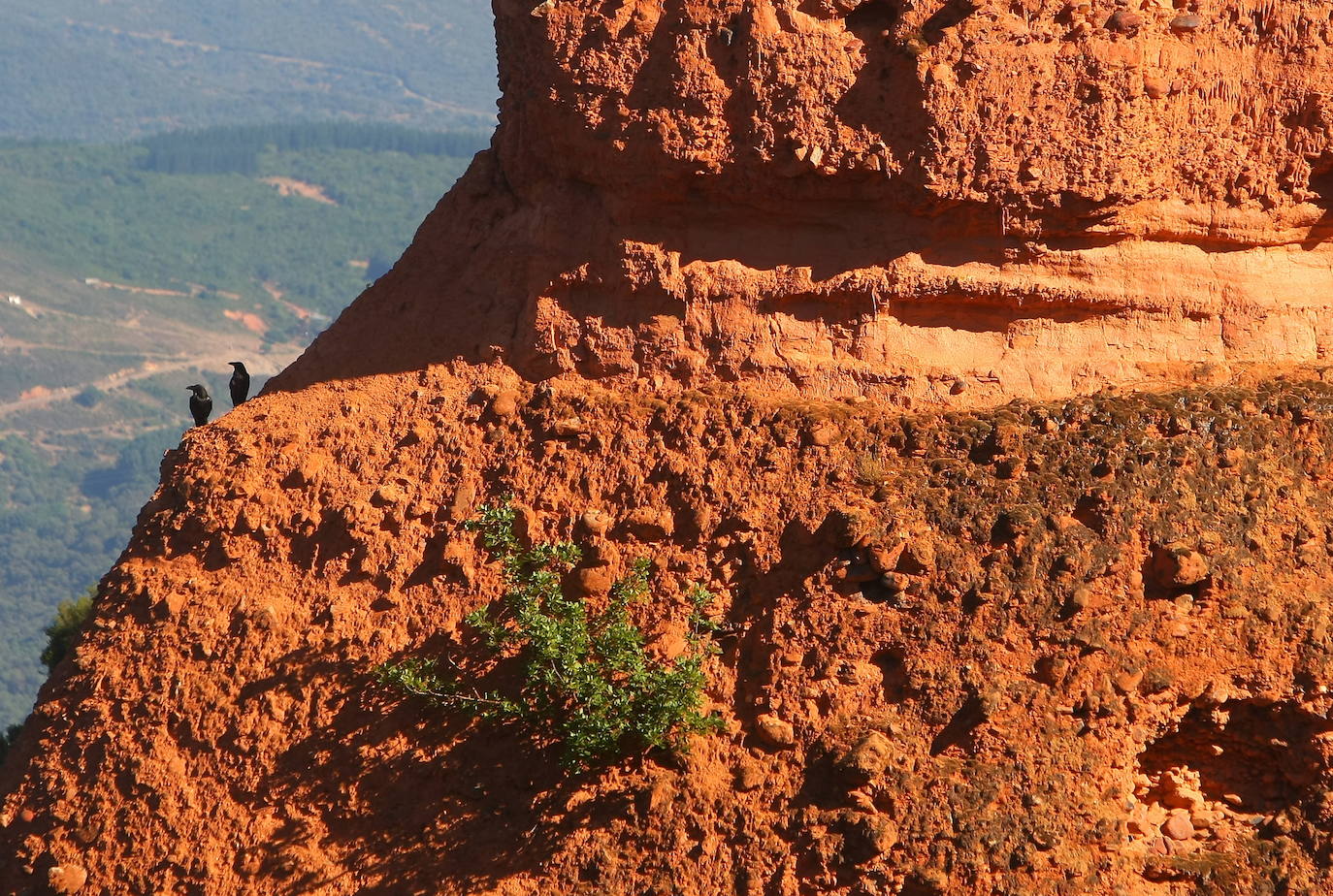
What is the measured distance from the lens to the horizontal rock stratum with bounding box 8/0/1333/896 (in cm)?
1013

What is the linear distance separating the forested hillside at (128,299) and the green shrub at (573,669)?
76.0m

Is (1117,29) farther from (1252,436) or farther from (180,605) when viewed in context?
(180,605)

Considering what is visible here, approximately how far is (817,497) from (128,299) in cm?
15306

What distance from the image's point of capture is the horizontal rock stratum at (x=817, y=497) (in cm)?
1013

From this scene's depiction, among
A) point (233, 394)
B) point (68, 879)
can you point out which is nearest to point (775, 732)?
point (68, 879)

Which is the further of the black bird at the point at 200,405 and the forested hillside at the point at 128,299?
the forested hillside at the point at 128,299

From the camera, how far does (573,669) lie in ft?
34.6

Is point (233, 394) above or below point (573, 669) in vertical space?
above

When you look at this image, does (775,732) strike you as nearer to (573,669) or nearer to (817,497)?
(573,669)

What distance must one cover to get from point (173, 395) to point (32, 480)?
1457 cm

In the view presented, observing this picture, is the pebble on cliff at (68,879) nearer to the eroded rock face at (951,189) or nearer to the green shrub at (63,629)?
the eroded rock face at (951,189)

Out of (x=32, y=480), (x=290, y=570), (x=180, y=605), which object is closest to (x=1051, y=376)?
Result: (x=290, y=570)

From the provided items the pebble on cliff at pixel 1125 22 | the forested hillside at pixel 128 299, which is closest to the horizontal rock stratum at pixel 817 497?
the pebble on cliff at pixel 1125 22

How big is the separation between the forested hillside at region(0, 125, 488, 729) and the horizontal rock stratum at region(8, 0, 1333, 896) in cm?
7457
